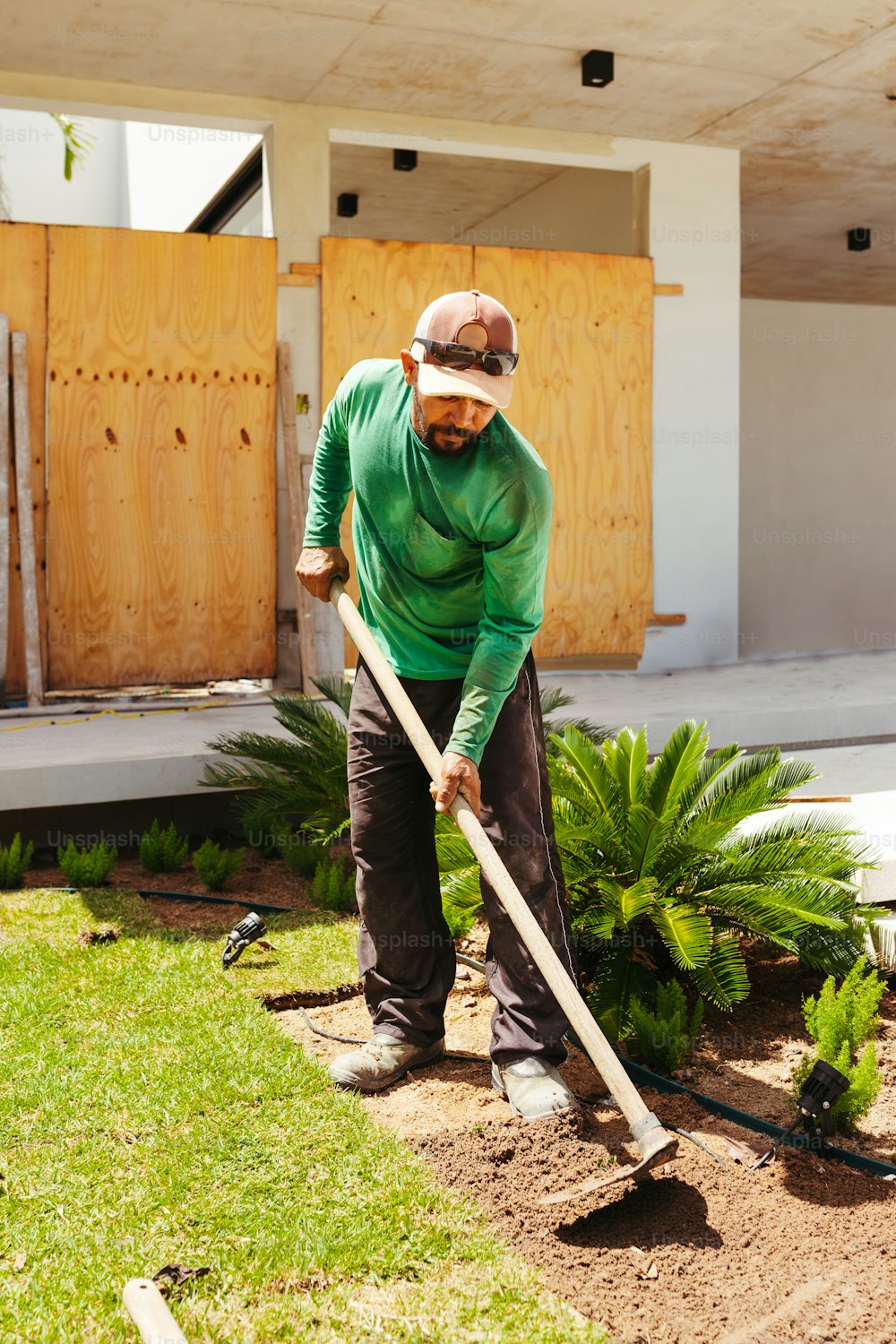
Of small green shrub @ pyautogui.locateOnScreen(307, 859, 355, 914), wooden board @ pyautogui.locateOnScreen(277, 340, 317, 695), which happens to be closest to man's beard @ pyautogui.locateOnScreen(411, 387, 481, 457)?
small green shrub @ pyautogui.locateOnScreen(307, 859, 355, 914)

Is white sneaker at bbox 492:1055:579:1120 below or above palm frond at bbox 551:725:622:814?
below

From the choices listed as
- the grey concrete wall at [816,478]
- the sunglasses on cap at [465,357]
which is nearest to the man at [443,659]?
the sunglasses on cap at [465,357]

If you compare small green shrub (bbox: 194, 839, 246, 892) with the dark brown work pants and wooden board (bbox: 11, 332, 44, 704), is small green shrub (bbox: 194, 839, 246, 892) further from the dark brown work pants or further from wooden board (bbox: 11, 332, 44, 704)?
wooden board (bbox: 11, 332, 44, 704)

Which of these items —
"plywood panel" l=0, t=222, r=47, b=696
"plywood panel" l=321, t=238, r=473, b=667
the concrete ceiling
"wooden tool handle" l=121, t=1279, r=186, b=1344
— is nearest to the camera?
"wooden tool handle" l=121, t=1279, r=186, b=1344

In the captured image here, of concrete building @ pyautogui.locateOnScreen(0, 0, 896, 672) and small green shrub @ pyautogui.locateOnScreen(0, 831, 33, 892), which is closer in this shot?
small green shrub @ pyautogui.locateOnScreen(0, 831, 33, 892)

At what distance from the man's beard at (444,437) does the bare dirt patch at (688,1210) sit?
154 cm

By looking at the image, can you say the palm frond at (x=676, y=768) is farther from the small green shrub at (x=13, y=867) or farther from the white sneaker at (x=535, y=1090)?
the small green shrub at (x=13, y=867)

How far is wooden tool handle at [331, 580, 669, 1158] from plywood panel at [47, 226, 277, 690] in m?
4.66

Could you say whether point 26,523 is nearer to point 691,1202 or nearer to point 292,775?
point 292,775

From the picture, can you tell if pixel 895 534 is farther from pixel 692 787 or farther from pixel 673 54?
pixel 692 787

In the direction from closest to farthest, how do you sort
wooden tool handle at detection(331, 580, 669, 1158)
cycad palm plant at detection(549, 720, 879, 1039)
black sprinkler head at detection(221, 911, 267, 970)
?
wooden tool handle at detection(331, 580, 669, 1158) < cycad palm plant at detection(549, 720, 879, 1039) < black sprinkler head at detection(221, 911, 267, 970)

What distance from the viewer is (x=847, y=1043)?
296cm

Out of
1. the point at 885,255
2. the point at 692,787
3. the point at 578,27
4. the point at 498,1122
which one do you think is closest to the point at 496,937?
the point at 498,1122

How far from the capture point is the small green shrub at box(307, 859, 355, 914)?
15.8 feet
